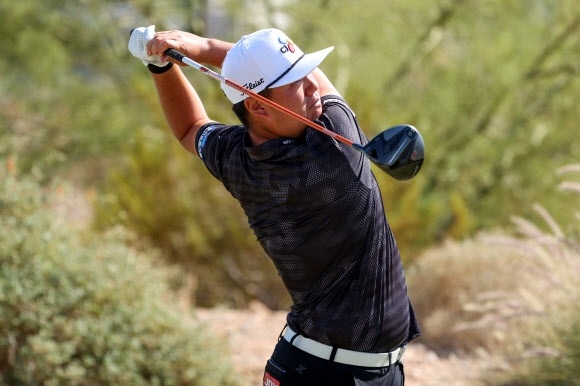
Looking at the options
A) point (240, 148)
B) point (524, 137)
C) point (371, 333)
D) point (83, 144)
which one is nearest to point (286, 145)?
point (240, 148)

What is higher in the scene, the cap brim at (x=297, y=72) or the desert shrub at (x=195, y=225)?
the desert shrub at (x=195, y=225)

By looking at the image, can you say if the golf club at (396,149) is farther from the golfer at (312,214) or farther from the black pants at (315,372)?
the black pants at (315,372)

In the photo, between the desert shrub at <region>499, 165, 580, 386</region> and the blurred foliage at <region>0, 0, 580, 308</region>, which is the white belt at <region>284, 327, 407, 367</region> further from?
the blurred foliage at <region>0, 0, 580, 308</region>

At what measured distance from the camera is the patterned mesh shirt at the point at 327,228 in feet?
9.66

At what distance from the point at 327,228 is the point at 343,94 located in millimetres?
6617

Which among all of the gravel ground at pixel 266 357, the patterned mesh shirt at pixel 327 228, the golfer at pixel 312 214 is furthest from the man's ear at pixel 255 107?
the gravel ground at pixel 266 357

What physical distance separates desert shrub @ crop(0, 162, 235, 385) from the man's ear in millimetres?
2451

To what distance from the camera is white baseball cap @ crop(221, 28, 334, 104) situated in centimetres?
293

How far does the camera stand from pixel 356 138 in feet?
10.1

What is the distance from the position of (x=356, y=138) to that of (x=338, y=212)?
0.90 ft

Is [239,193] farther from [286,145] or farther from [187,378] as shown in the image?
[187,378]

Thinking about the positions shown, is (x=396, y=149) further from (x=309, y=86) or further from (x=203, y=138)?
(x=203, y=138)

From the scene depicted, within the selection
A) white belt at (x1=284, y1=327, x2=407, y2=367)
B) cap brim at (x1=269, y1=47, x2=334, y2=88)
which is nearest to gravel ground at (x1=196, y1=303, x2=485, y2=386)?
white belt at (x1=284, y1=327, x2=407, y2=367)

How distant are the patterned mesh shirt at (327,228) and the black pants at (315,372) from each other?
0.25ft
